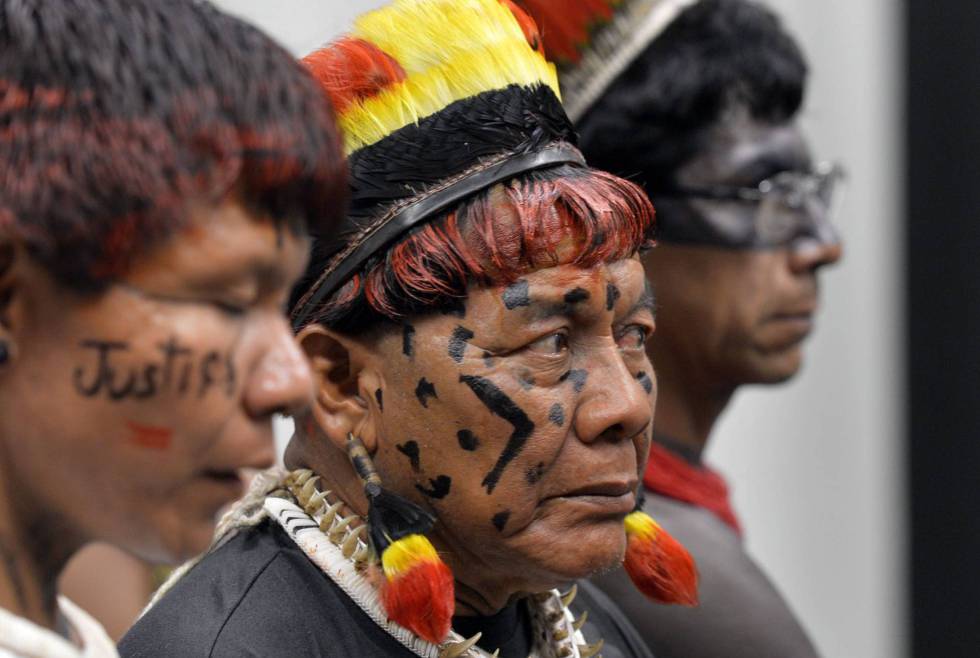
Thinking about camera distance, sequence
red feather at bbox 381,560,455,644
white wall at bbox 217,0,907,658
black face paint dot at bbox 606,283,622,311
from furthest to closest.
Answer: white wall at bbox 217,0,907,658, black face paint dot at bbox 606,283,622,311, red feather at bbox 381,560,455,644

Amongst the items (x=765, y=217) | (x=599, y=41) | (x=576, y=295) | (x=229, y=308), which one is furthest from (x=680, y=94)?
(x=229, y=308)

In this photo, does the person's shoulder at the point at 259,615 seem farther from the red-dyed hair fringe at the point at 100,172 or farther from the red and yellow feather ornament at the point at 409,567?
the red-dyed hair fringe at the point at 100,172

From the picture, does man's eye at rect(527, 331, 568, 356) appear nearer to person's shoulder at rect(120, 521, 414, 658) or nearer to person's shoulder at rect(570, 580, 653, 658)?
person's shoulder at rect(120, 521, 414, 658)

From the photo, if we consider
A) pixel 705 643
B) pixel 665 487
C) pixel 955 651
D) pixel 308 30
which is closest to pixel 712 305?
pixel 665 487

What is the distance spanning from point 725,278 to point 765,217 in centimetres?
15

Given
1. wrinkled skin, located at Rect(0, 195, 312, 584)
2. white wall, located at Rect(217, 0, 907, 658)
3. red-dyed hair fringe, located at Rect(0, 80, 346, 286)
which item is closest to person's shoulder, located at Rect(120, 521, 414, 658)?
wrinkled skin, located at Rect(0, 195, 312, 584)

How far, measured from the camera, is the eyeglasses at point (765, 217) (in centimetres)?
319

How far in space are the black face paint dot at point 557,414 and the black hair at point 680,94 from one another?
1.22 metres

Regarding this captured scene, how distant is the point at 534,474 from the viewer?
1965 mm

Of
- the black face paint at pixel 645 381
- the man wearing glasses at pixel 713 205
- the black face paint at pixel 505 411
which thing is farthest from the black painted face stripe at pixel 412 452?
the man wearing glasses at pixel 713 205

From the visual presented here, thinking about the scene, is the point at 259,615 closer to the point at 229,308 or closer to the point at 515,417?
the point at 515,417

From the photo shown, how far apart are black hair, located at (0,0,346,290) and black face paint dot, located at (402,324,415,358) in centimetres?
52

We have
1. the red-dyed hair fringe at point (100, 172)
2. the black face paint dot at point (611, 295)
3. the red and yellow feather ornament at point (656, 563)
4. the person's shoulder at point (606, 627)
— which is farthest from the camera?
the person's shoulder at point (606, 627)

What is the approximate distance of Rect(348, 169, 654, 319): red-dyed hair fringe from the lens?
1947 millimetres
